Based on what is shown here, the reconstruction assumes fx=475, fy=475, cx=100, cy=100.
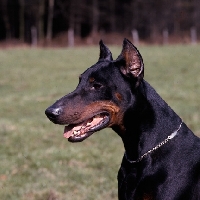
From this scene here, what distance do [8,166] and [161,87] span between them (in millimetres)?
9020

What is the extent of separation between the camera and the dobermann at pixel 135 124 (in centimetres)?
383

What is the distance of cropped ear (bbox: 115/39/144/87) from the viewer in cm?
392

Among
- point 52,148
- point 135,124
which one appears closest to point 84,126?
point 135,124

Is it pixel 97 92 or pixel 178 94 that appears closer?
pixel 97 92

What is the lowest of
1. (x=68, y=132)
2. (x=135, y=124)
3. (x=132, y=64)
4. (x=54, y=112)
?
(x=68, y=132)

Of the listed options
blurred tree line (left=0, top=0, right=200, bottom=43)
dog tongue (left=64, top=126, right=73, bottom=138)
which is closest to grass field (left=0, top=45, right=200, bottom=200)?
dog tongue (left=64, top=126, right=73, bottom=138)

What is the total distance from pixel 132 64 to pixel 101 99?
395mm

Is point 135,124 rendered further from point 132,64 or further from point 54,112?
point 54,112

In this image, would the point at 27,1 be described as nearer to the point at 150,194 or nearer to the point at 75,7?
the point at 75,7

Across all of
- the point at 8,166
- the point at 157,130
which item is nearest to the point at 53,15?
the point at 8,166

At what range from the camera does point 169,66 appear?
21703 millimetres

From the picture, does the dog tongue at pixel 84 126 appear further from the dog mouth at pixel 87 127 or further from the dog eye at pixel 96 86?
the dog eye at pixel 96 86

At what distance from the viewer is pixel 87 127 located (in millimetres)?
3963

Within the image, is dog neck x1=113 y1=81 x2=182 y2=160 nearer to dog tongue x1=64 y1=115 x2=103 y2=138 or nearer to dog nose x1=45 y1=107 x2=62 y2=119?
dog tongue x1=64 y1=115 x2=103 y2=138
